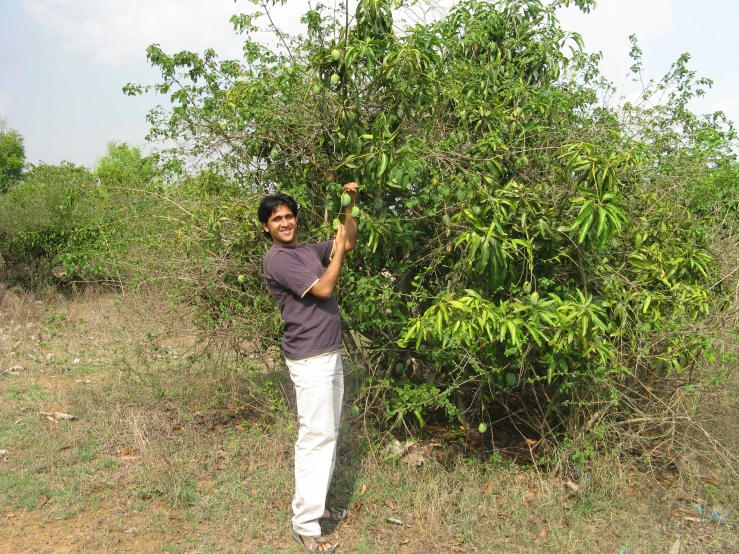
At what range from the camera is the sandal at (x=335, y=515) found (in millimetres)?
3676

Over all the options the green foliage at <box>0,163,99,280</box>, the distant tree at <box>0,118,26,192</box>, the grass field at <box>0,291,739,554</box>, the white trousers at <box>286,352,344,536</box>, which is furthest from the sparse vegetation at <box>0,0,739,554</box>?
the distant tree at <box>0,118,26,192</box>

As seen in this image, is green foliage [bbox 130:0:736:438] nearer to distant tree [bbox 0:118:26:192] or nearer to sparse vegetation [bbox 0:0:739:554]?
sparse vegetation [bbox 0:0:739:554]

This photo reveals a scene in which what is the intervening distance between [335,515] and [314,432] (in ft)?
2.33

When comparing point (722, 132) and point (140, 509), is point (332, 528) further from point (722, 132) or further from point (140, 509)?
point (722, 132)

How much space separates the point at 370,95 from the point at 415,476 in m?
2.30

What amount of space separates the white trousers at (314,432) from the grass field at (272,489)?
27 cm

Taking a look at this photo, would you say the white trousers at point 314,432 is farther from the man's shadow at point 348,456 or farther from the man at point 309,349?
the man's shadow at point 348,456

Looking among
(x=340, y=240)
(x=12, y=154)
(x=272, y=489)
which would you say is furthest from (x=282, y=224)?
(x=12, y=154)

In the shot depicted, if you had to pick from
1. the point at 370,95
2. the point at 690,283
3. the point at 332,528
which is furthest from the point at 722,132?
the point at 332,528

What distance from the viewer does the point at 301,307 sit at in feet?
10.9

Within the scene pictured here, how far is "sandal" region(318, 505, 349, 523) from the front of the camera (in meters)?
3.68

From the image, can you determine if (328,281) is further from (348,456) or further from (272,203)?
(348,456)

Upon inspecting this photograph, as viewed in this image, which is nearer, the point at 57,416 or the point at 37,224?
the point at 57,416

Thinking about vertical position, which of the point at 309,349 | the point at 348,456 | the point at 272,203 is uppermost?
the point at 272,203
